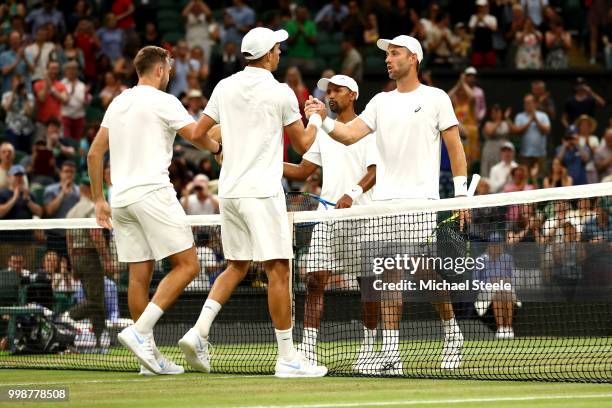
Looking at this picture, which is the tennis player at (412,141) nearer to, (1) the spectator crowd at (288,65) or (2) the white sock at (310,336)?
(2) the white sock at (310,336)

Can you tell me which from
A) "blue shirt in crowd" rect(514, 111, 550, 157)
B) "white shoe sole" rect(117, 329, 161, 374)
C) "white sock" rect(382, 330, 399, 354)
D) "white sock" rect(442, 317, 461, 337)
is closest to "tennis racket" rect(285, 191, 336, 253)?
"white sock" rect(382, 330, 399, 354)

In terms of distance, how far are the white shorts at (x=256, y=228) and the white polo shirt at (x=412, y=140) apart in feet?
3.56

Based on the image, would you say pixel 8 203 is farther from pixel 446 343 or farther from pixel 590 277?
pixel 590 277

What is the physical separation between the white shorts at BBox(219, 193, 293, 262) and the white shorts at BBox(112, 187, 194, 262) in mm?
388

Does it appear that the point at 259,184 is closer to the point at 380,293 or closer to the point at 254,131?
the point at 254,131

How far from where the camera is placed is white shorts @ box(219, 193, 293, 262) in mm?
9250

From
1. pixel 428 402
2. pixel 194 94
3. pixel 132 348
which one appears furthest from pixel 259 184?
pixel 194 94

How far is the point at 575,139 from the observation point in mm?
20562

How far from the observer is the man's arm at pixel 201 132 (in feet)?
31.4

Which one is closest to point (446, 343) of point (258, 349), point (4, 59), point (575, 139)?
point (258, 349)

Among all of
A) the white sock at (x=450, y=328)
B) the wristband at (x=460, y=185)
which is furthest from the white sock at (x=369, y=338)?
the wristband at (x=460, y=185)

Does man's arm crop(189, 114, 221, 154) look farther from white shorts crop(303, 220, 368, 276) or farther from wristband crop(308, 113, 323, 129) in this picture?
white shorts crop(303, 220, 368, 276)

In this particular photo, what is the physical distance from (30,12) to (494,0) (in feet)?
30.3

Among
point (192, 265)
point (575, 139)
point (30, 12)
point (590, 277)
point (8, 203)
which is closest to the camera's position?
point (590, 277)
